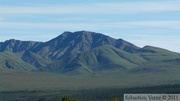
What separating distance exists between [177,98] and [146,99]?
3894mm

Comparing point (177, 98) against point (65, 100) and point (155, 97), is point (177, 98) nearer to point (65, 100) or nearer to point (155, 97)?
point (155, 97)

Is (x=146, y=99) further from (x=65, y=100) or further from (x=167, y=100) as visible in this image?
(x=65, y=100)

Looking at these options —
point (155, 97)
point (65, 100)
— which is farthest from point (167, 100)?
point (65, 100)

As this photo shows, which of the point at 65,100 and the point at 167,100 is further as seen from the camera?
the point at 65,100

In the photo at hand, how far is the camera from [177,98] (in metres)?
63.9

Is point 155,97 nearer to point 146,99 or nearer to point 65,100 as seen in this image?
point 146,99

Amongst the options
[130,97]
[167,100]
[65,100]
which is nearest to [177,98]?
[167,100]

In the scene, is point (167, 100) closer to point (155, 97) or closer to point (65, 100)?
point (155, 97)

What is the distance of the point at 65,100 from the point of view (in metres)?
91.5

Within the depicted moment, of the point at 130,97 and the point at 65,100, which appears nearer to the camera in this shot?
the point at 130,97

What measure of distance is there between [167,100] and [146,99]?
2.58 m

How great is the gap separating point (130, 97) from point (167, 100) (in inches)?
186

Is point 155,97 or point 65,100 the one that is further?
point 65,100

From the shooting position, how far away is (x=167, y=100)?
206ft
